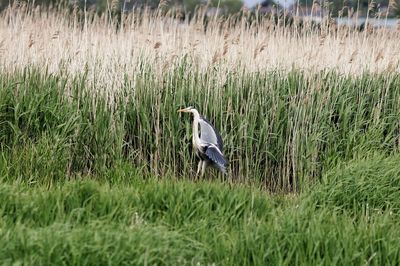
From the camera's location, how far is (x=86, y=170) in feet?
19.6

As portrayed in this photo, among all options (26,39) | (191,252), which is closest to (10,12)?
(26,39)

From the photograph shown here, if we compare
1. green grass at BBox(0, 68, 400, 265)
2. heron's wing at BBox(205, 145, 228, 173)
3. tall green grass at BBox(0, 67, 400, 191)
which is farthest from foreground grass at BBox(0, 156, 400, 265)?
tall green grass at BBox(0, 67, 400, 191)

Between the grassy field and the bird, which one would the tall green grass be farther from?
the bird

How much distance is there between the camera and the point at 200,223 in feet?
14.1

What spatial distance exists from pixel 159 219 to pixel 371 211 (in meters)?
1.36

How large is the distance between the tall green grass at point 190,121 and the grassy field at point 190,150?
15 mm

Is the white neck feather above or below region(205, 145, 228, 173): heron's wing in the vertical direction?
above

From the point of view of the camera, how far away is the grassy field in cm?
398

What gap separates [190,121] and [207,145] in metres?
0.65

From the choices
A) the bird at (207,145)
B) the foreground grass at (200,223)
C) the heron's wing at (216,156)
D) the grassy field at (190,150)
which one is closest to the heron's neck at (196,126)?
the bird at (207,145)

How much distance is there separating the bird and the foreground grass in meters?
0.54

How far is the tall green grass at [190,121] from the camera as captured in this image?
5.96 meters

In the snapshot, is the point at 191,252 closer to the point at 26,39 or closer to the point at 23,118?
the point at 23,118

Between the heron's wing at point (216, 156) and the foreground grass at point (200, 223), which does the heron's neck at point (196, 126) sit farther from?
the foreground grass at point (200, 223)
